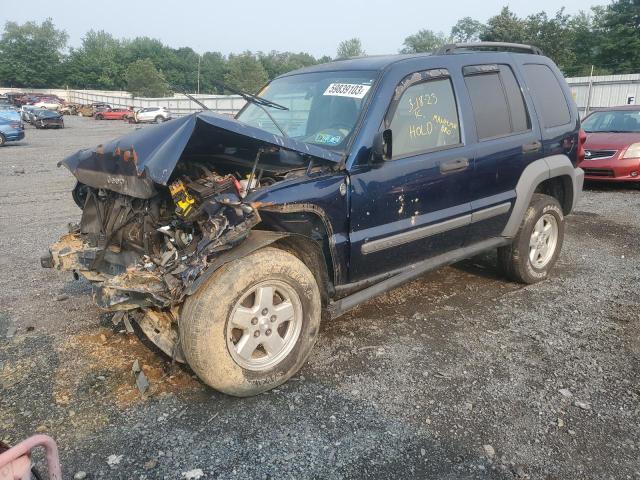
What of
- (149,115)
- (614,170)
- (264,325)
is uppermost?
(149,115)

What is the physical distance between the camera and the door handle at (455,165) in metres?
3.78

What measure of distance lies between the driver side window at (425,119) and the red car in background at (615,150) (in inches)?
264

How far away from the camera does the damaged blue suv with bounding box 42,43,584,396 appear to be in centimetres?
288

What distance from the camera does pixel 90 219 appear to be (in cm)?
382

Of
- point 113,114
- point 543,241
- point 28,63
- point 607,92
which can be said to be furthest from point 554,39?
point 28,63

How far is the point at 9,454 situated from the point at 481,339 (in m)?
3.18

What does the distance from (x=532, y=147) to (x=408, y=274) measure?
175 centimetres

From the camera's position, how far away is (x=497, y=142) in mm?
4176

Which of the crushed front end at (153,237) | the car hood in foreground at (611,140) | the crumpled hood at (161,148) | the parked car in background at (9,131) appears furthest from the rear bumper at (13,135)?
the car hood in foreground at (611,140)

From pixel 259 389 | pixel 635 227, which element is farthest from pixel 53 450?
pixel 635 227

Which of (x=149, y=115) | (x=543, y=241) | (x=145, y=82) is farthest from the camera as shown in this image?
(x=145, y=82)

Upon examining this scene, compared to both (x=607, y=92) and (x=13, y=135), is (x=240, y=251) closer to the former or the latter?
(x=13, y=135)

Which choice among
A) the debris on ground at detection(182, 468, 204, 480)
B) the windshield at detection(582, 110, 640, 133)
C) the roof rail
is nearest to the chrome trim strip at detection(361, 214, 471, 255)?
the roof rail

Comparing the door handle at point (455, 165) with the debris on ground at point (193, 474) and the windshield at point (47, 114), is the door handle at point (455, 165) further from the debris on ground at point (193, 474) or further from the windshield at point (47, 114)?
the windshield at point (47, 114)
